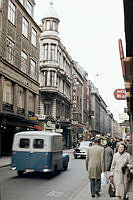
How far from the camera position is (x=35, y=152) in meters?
14.1

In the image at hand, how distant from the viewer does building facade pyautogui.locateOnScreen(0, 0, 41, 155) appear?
2723cm

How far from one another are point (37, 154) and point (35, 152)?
0.50ft

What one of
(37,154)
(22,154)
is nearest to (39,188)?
(37,154)

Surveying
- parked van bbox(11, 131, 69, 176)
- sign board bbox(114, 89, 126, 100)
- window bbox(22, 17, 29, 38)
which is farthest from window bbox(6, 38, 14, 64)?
sign board bbox(114, 89, 126, 100)

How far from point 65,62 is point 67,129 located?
1267cm

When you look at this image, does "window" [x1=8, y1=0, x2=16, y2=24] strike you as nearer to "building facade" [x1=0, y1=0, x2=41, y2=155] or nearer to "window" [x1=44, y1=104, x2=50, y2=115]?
"building facade" [x1=0, y1=0, x2=41, y2=155]

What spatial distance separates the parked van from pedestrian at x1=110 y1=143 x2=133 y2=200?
6511mm

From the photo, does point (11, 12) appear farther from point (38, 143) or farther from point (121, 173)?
point (121, 173)

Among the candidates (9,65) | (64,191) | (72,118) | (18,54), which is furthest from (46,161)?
(72,118)

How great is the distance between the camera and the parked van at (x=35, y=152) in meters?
13.9

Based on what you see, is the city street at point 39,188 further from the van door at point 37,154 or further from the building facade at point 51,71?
the building facade at point 51,71

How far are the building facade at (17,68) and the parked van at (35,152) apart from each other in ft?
36.9

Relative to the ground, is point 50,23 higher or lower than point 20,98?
higher

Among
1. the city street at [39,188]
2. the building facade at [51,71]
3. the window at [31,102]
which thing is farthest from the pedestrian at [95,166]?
the building facade at [51,71]
